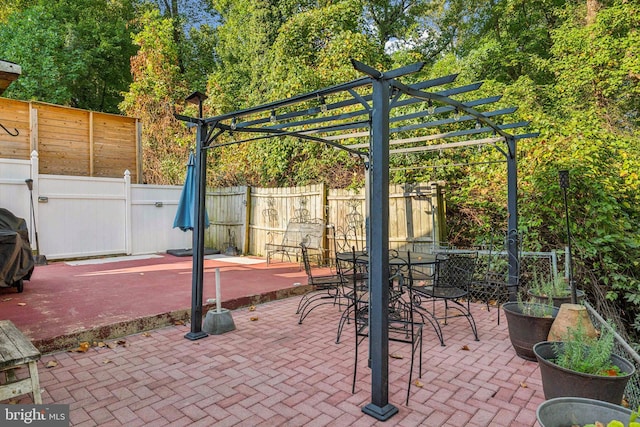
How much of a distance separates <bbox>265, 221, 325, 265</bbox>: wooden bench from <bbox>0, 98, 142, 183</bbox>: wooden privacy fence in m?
4.49

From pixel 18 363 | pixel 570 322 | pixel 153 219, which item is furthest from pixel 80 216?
pixel 570 322

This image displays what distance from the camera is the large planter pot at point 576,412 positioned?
1.56 meters

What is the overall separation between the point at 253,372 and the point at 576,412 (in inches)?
78.2

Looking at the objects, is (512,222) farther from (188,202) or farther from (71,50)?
(71,50)

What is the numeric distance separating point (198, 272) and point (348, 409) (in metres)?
2.01

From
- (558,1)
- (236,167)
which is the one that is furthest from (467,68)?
(236,167)

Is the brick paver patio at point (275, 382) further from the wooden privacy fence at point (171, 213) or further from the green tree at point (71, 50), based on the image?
the green tree at point (71, 50)

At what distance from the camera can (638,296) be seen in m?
4.37

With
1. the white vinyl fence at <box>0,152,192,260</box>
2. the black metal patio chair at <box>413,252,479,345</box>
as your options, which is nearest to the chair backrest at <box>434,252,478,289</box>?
the black metal patio chair at <box>413,252,479,345</box>

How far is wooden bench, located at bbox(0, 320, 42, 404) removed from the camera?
199cm

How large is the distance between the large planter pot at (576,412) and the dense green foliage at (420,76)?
3525mm

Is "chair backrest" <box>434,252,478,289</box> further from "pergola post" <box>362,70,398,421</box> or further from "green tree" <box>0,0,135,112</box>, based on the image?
"green tree" <box>0,0,135,112</box>

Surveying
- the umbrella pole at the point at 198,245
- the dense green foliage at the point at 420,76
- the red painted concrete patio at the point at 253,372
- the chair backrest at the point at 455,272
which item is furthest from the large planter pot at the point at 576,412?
the dense green foliage at the point at 420,76

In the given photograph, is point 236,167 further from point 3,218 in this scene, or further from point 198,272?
point 198,272
